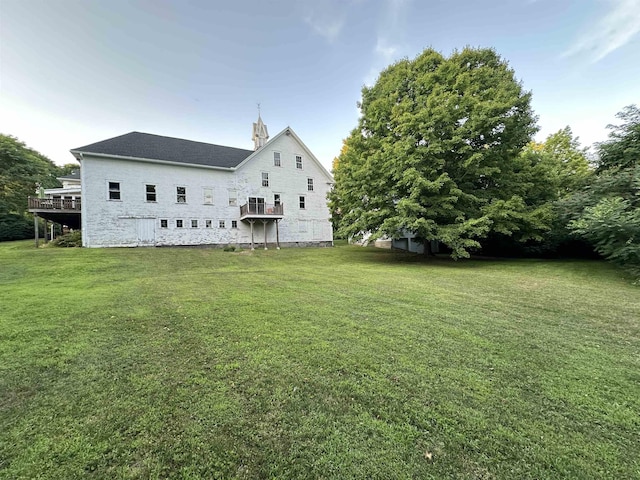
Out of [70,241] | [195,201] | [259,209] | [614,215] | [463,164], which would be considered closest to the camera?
[614,215]

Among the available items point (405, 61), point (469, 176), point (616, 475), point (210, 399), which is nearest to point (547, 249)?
point (469, 176)

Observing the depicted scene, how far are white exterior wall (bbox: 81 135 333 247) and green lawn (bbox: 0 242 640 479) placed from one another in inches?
581

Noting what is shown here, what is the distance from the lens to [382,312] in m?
5.52

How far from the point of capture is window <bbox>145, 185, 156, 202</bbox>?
1952 centimetres

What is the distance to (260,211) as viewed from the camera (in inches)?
875

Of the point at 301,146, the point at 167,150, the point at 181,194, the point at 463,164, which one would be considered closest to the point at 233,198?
the point at 181,194

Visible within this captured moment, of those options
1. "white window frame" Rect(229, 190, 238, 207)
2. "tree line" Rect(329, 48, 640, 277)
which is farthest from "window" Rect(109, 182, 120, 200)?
"tree line" Rect(329, 48, 640, 277)

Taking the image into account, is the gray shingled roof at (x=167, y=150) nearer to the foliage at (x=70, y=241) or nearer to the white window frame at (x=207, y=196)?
the white window frame at (x=207, y=196)

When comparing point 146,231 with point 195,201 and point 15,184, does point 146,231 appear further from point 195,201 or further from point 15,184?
point 15,184

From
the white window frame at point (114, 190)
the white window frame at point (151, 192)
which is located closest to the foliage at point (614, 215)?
the white window frame at point (151, 192)

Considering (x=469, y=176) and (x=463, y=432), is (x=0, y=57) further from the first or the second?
(x=469, y=176)

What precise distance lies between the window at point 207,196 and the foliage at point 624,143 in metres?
23.9

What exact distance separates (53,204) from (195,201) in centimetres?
883

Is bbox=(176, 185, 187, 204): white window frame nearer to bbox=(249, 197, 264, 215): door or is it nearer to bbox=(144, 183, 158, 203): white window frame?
bbox=(144, 183, 158, 203): white window frame
